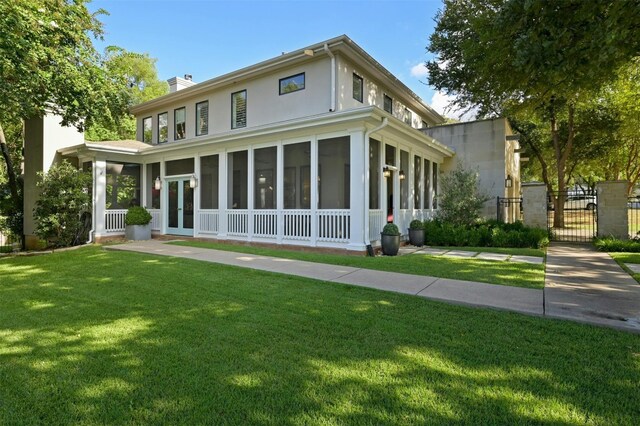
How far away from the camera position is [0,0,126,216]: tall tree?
6695mm

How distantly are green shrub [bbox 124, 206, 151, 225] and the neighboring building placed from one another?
11945 millimetres

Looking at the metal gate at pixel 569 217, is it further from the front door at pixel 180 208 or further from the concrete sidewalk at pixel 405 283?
the front door at pixel 180 208

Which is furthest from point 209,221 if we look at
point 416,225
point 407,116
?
point 407,116

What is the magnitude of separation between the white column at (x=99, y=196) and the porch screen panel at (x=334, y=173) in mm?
7931

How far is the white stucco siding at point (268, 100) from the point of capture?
1098cm

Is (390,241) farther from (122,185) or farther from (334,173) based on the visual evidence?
(122,185)

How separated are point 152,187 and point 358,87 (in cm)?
879

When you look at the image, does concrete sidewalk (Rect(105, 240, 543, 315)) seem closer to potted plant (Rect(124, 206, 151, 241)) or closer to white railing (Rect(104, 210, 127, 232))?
potted plant (Rect(124, 206, 151, 241))

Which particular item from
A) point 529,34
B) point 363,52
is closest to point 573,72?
point 529,34

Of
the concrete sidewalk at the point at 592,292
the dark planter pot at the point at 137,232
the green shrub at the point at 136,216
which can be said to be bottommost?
the concrete sidewalk at the point at 592,292

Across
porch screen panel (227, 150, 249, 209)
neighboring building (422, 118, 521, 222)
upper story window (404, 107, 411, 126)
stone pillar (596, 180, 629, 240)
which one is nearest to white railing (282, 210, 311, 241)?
porch screen panel (227, 150, 249, 209)

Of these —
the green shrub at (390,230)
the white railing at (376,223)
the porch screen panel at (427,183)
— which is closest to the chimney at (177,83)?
the porch screen panel at (427,183)

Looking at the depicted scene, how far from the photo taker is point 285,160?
33.0 feet

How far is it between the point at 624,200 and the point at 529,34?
27.2 ft
